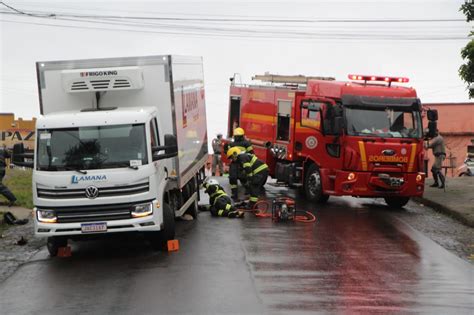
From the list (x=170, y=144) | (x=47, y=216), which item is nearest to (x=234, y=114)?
(x=170, y=144)

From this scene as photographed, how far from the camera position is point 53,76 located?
12969mm

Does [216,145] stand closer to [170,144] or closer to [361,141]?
[361,141]

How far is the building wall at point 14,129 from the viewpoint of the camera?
207ft

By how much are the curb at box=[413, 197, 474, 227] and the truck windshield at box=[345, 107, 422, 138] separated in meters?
1.94

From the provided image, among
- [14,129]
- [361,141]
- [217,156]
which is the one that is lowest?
[14,129]

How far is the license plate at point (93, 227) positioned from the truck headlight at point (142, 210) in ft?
1.64

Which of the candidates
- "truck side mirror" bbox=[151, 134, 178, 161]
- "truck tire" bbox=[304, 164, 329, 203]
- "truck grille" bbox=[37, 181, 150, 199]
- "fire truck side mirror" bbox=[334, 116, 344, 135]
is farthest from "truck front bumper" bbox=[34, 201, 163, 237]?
"truck tire" bbox=[304, 164, 329, 203]

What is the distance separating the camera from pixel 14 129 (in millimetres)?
64688

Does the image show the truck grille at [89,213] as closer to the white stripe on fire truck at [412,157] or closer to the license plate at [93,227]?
the license plate at [93,227]

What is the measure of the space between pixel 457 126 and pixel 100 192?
137ft

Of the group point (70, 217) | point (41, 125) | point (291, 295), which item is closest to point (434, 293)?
point (291, 295)

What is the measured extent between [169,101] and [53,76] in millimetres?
2074

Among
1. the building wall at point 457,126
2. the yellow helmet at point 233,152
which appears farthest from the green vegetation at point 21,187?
the building wall at point 457,126

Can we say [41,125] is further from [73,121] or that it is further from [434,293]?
[434,293]
